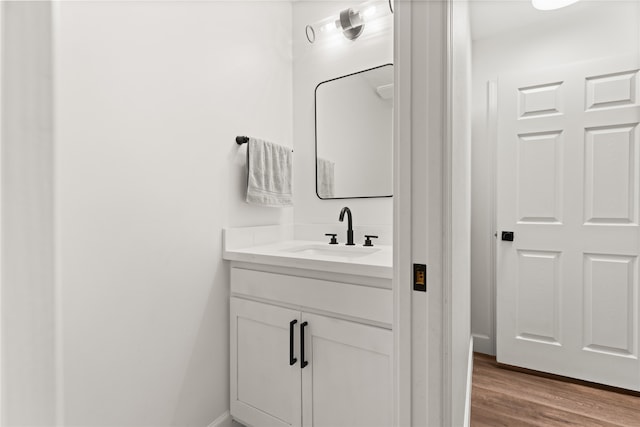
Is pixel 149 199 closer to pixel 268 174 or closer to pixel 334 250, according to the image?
pixel 268 174

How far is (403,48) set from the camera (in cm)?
77

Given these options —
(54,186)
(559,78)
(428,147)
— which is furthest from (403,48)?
(559,78)

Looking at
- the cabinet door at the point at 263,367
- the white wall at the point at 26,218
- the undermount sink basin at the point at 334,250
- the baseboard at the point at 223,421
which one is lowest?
the baseboard at the point at 223,421

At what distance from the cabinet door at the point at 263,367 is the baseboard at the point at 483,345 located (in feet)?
5.29

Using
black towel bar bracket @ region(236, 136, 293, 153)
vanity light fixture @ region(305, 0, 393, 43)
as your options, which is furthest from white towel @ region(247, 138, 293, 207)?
vanity light fixture @ region(305, 0, 393, 43)

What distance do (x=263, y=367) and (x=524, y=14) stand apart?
2.54m

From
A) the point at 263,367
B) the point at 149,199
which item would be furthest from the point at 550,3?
the point at 263,367

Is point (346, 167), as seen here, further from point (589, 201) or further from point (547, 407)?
point (547, 407)

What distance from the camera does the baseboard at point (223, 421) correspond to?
57.9 inches

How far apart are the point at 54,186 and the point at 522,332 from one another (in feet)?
8.18

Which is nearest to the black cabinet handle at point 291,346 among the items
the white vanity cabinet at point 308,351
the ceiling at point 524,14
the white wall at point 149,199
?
the white vanity cabinet at point 308,351

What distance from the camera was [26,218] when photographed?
1.32ft

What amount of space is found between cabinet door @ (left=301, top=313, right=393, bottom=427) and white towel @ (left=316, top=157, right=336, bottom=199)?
875 millimetres

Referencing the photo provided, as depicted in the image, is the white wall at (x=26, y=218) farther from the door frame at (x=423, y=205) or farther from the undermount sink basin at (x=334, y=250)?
the undermount sink basin at (x=334, y=250)
